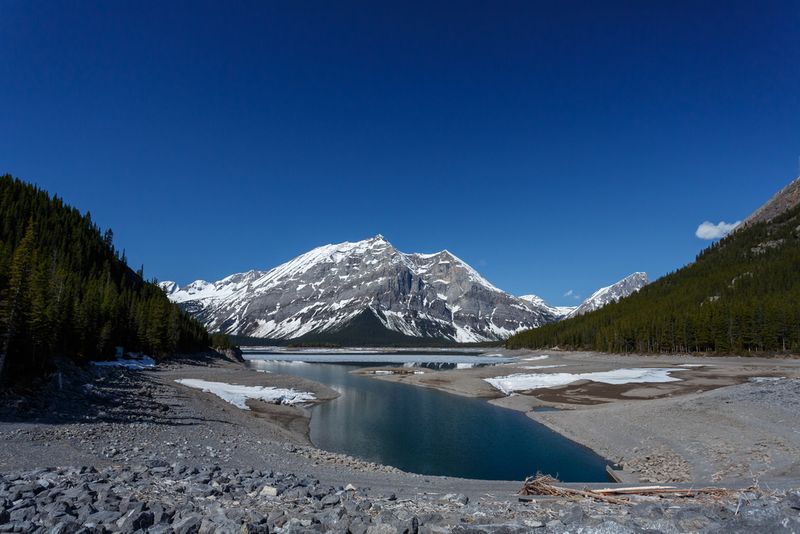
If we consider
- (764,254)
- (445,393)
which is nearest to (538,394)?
(445,393)

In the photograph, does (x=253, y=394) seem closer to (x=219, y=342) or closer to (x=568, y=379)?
(x=568, y=379)

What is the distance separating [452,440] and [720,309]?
10958 cm

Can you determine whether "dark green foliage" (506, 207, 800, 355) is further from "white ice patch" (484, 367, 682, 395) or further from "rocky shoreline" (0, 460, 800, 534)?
"rocky shoreline" (0, 460, 800, 534)

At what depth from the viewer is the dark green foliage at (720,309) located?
10250cm

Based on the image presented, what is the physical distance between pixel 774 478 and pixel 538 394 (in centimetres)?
3979

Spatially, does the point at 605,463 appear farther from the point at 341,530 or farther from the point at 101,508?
the point at 101,508

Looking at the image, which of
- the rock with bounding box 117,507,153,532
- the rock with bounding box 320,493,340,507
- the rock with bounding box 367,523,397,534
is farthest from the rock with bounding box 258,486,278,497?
the rock with bounding box 367,523,397,534

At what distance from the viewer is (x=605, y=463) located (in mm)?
28609

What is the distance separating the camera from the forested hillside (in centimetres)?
3512

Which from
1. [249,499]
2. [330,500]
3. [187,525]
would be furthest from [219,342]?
[187,525]

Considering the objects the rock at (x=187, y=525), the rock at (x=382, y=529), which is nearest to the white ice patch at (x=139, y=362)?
the rock at (x=187, y=525)

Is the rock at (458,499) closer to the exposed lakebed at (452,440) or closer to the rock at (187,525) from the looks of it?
the rock at (187,525)

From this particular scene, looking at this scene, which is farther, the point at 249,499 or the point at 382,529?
the point at 249,499

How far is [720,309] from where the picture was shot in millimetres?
113562
